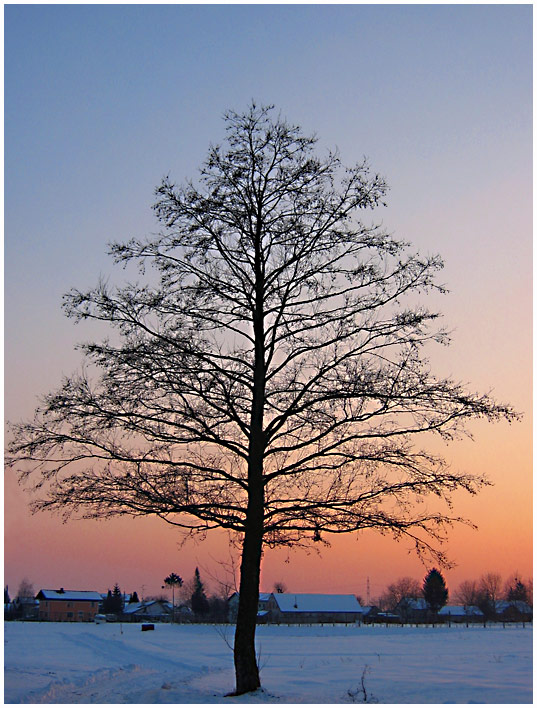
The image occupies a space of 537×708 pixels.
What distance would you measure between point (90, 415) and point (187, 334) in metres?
2.51

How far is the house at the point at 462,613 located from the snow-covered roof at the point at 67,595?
7203 centimetres

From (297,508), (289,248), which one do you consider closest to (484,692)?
(297,508)

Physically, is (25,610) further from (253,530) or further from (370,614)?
(253,530)

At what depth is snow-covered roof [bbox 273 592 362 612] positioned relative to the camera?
121 meters

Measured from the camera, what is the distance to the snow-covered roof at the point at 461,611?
136875 millimetres

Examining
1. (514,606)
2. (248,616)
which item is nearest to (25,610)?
(514,606)

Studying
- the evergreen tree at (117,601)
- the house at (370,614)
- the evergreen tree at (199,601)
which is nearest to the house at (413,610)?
the house at (370,614)

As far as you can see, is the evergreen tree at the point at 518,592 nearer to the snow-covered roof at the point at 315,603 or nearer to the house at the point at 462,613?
the house at the point at 462,613

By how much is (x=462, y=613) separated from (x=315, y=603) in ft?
122

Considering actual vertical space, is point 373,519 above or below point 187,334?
below

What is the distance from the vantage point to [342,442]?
1298 cm

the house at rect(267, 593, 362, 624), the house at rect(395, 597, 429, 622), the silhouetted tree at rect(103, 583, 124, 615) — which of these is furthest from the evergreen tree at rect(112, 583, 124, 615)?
the house at rect(395, 597, 429, 622)

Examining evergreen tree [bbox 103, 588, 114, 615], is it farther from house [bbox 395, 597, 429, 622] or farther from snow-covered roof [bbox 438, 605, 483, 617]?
snow-covered roof [bbox 438, 605, 483, 617]

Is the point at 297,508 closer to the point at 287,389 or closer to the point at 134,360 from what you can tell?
the point at 287,389
